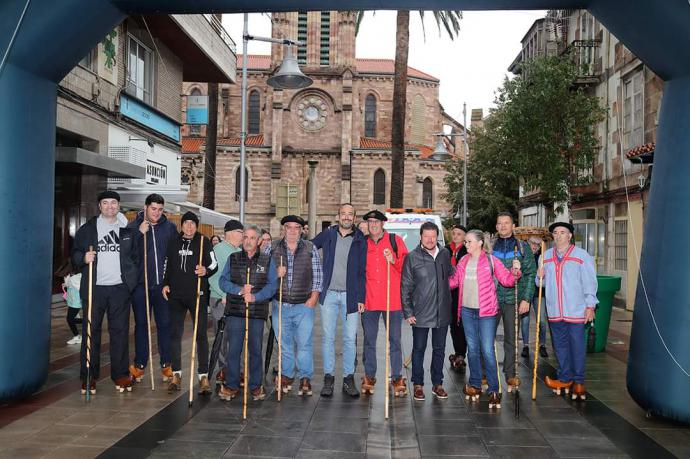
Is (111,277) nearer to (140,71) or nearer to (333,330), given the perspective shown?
(333,330)

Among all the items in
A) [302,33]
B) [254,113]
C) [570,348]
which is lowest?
[570,348]

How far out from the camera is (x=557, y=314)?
6988 millimetres

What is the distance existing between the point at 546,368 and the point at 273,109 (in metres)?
42.7

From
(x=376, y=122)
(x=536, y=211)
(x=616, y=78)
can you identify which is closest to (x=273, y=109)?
(x=376, y=122)

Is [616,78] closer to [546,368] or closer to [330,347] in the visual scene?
[546,368]

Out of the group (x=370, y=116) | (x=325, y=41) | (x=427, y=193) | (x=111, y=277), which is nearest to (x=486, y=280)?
(x=111, y=277)

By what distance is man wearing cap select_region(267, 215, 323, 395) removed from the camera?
22.9 feet

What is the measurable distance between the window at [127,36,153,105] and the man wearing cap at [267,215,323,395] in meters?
12.3

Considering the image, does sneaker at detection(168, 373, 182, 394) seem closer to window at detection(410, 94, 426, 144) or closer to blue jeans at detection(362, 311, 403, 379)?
blue jeans at detection(362, 311, 403, 379)

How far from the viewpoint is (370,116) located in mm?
52281

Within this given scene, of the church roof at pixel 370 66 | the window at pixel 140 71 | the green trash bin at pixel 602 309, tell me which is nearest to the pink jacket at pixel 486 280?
the green trash bin at pixel 602 309

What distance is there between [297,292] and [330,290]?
1.40 feet

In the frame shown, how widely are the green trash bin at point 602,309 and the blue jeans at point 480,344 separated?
3328 millimetres

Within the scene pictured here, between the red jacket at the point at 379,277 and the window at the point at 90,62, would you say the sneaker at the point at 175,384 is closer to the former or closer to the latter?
the red jacket at the point at 379,277
